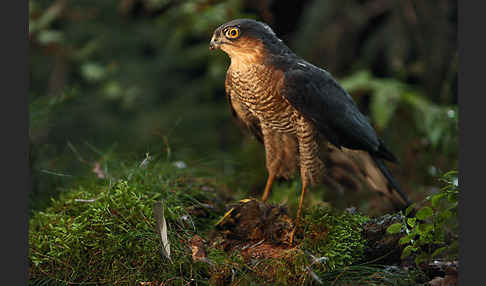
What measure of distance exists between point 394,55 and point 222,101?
6.14ft

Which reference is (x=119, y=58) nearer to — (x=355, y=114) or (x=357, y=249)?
(x=355, y=114)

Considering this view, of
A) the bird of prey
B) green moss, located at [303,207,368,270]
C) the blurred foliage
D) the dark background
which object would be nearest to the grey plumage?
the bird of prey

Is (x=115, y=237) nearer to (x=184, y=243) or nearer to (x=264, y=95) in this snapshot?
(x=184, y=243)

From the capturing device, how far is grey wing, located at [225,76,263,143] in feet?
7.35

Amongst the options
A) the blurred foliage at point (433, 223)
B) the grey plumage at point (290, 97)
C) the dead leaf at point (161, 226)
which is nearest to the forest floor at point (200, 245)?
the dead leaf at point (161, 226)

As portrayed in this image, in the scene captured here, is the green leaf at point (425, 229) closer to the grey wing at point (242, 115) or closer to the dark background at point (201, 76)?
the grey wing at point (242, 115)

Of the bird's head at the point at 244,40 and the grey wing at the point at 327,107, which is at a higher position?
the bird's head at the point at 244,40

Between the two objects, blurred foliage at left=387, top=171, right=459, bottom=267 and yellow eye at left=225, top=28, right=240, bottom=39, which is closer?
blurred foliage at left=387, top=171, right=459, bottom=267

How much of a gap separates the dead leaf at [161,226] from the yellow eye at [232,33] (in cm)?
82

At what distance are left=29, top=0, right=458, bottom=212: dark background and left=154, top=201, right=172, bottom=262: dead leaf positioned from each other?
2.86 ft

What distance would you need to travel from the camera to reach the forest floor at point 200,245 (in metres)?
1.76

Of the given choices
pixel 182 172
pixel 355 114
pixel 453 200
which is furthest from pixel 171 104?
pixel 453 200

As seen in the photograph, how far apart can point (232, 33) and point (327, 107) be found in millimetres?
563

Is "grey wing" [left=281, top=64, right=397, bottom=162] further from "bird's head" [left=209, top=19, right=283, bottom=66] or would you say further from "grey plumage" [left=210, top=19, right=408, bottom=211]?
"bird's head" [left=209, top=19, right=283, bottom=66]
